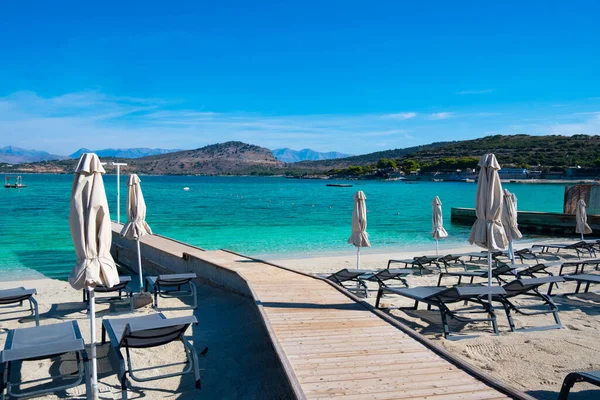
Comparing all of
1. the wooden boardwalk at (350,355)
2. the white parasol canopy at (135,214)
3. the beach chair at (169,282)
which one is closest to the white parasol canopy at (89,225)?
the wooden boardwalk at (350,355)

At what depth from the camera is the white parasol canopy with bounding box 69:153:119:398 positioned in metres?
4.80

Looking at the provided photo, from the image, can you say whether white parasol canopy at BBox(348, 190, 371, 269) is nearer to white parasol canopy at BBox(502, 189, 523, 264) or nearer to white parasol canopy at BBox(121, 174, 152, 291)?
white parasol canopy at BBox(502, 189, 523, 264)

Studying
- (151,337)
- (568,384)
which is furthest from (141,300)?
(568,384)

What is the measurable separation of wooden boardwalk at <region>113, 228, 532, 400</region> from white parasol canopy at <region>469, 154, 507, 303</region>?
2192 millimetres

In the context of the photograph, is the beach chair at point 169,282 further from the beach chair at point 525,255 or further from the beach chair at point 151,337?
the beach chair at point 525,255

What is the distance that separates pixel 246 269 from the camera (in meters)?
9.66

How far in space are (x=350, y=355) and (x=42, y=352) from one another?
3.10 meters

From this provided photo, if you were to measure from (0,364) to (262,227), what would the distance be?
23.0m

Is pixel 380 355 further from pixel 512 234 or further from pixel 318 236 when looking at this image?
pixel 318 236

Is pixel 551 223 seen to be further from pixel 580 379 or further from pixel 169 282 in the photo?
pixel 580 379

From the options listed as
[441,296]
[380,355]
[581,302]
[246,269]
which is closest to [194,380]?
[380,355]

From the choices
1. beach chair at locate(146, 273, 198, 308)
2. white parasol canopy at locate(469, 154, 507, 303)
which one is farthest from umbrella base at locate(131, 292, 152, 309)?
white parasol canopy at locate(469, 154, 507, 303)

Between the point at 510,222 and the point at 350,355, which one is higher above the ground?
the point at 510,222

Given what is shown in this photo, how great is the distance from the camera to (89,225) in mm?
4840
